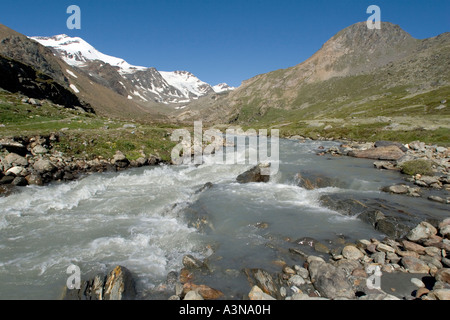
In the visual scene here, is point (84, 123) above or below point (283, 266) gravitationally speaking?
above

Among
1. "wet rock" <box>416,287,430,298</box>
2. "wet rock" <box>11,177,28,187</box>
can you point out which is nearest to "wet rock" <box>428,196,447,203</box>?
"wet rock" <box>416,287,430,298</box>

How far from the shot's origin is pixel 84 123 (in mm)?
33688

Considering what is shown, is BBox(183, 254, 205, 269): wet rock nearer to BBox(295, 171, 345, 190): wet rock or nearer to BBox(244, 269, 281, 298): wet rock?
BBox(244, 269, 281, 298): wet rock

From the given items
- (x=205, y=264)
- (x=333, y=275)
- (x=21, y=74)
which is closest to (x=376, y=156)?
(x=333, y=275)

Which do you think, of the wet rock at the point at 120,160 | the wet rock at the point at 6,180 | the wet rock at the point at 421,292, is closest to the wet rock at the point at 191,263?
the wet rock at the point at 421,292

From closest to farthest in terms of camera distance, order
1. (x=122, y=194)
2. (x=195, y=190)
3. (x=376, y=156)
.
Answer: (x=122, y=194)
(x=195, y=190)
(x=376, y=156)

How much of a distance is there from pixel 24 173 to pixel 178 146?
18.4m

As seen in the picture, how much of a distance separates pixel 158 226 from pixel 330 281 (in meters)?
8.87

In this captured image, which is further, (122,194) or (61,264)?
(122,194)

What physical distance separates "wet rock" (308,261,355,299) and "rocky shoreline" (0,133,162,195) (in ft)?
66.0

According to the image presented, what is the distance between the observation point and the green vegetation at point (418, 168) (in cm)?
2129

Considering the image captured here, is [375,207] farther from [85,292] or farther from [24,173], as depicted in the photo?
[24,173]

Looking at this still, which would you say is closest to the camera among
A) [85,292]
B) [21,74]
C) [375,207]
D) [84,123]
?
[85,292]

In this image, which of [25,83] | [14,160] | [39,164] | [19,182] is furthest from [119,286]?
[25,83]
